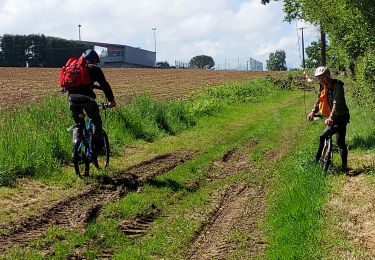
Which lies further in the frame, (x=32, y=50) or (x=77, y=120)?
(x=32, y=50)

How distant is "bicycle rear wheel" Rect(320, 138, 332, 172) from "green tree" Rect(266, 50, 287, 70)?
462 ft

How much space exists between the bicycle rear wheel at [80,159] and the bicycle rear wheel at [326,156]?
4719mm

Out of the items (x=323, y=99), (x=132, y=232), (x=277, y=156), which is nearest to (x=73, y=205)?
(x=132, y=232)

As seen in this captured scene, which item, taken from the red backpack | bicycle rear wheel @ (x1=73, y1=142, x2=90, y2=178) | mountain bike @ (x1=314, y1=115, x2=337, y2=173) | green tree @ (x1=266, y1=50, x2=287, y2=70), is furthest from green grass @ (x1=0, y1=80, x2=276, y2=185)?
green tree @ (x1=266, y1=50, x2=287, y2=70)

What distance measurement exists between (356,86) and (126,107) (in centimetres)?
756

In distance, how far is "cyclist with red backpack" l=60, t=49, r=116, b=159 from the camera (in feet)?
30.3

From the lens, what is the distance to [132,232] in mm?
6805

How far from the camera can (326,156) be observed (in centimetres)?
964

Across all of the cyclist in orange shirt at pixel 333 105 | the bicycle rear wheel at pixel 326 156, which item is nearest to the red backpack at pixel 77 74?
the cyclist in orange shirt at pixel 333 105

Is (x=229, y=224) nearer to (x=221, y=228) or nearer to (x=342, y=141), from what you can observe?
(x=221, y=228)

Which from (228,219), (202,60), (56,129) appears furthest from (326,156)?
(202,60)

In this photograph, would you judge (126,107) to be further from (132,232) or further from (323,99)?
(132,232)

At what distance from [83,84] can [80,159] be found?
155 centimetres

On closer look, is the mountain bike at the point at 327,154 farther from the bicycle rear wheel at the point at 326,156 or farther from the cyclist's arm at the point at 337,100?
the cyclist's arm at the point at 337,100
